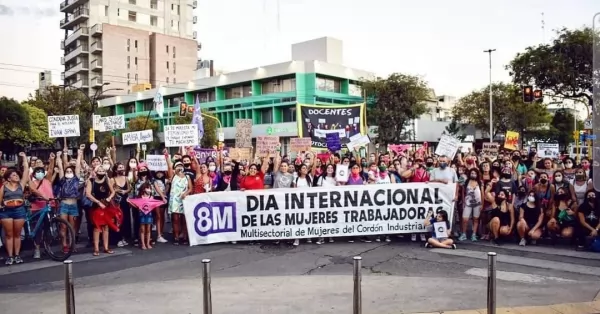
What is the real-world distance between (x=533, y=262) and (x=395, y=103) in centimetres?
3986

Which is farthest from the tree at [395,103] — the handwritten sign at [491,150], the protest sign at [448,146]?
the protest sign at [448,146]

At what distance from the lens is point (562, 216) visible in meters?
10.5

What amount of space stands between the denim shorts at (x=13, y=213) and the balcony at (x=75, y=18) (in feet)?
267

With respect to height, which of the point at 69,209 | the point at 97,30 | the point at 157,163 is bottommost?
the point at 69,209

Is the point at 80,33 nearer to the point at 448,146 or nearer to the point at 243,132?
the point at 243,132

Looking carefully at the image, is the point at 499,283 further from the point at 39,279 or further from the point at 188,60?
the point at 188,60

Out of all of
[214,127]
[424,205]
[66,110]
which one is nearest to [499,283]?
[424,205]

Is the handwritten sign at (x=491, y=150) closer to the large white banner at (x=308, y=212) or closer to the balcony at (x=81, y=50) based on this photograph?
the large white banner at (x=308, y=212)

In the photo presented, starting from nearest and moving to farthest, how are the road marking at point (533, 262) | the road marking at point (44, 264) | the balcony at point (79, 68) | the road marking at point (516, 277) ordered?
the road marking at point (516, 277)
the road marking at point (533, 262)
the road marking at point (44, 264)
the balcony at point (79, 68)

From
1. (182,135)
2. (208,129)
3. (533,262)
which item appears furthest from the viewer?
(208,129)

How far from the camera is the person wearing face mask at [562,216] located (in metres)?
10.4

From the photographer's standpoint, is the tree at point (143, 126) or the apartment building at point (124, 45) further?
the apartment building at point (124, 45)

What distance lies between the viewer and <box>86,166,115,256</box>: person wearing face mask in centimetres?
989

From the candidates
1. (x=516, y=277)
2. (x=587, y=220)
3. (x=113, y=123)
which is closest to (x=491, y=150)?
(x=587, y=220)
